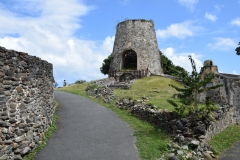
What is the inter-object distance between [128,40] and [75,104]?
20621 mm

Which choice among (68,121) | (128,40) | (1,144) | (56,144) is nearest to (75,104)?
(68,121)

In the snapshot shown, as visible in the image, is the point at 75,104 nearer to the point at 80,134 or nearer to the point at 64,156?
the point at 80,134

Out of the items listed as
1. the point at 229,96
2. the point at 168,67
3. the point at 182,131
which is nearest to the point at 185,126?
the point at 182,131

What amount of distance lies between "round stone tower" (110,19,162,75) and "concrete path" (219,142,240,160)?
23.4 metres

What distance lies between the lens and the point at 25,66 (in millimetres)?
8773

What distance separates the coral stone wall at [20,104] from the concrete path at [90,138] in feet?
2.44

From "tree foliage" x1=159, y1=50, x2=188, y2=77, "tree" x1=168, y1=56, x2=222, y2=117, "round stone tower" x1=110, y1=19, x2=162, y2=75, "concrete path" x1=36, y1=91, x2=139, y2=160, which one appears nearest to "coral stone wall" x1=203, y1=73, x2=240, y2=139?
"tree" x1=168, y1=56, x2=222, y2=117

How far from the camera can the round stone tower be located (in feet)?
116

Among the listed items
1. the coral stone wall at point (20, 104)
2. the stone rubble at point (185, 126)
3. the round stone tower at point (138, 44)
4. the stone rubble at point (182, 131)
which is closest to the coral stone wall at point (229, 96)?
the stone rubble at point (185, 126)

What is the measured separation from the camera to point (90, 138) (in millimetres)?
10531

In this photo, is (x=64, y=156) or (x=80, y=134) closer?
(x=64, y=156)

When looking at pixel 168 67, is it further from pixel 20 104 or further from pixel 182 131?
pixel 20 104

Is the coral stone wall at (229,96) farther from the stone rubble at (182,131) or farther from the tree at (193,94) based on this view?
the tree at (193,94)

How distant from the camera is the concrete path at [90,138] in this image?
28.8ft
